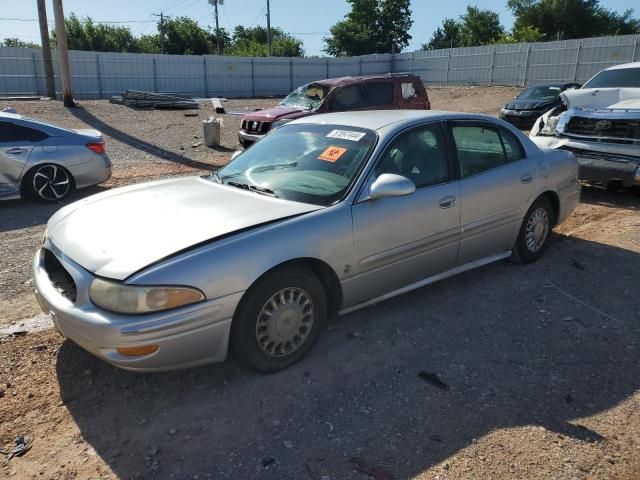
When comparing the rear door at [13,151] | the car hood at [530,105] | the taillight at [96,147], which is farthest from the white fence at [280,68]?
the rear door at [13,151]

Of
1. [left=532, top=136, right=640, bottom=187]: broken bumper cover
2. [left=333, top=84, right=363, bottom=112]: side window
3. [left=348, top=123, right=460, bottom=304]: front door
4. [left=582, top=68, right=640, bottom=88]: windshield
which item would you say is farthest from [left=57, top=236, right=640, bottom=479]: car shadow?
[left=333, top=84, right=363, bottom=112]: side window

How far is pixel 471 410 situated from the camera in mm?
3039

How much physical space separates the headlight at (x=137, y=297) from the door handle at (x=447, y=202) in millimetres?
2079

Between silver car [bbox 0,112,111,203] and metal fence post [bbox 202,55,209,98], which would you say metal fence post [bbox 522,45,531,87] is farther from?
silver car [bbox 0,112,111,203]

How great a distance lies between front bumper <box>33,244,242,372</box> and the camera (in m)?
2.78

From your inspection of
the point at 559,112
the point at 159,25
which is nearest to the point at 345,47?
the point at 159,25

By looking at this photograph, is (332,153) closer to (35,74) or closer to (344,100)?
(344,100)

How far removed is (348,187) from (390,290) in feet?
2.83

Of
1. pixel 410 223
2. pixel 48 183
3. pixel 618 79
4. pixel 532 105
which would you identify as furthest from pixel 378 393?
pixel 532 105

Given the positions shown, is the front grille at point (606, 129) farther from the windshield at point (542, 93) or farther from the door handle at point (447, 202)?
the windshield at point (542, 93)

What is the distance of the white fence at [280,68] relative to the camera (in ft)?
84.8

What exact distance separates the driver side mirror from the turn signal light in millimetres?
1689

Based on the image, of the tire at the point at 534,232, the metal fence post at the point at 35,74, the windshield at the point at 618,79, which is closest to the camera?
the tire at the point at 534,232

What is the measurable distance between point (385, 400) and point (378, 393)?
7 centimetres
